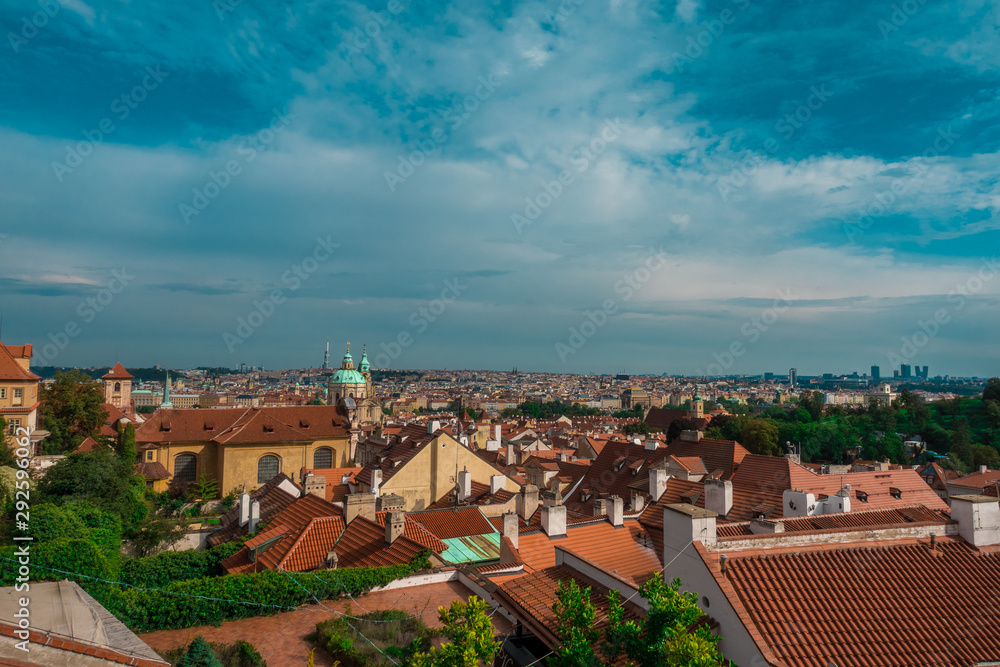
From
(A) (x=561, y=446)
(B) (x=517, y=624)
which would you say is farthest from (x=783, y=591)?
(A) (x=561, y=446)

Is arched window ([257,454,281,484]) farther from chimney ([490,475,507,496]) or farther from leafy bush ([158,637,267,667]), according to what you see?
leafy bush ([158,637,267,667])

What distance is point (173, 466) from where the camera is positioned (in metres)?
42.3

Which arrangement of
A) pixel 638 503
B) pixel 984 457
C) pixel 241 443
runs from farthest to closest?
pixel 984 457
pixel 241 443
pixel 638 503

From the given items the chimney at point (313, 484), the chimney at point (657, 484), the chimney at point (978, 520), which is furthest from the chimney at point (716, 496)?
the chimney at point (313, 484)

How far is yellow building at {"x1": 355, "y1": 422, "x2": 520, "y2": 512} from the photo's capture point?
1016 inches

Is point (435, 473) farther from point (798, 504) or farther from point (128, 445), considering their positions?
point (128, 445)

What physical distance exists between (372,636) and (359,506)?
7.80 m

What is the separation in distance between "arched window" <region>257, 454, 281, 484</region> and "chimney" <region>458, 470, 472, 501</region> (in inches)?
911

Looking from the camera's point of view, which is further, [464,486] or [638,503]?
[464,486]

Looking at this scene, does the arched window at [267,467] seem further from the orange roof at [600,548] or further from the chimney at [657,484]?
the orange roof at [600,548]

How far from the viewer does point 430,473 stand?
2675 cm

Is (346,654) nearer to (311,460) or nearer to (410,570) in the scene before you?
(410,570)

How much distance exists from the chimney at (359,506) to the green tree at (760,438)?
54.8m

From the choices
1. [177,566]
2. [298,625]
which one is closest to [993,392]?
[177,566]
